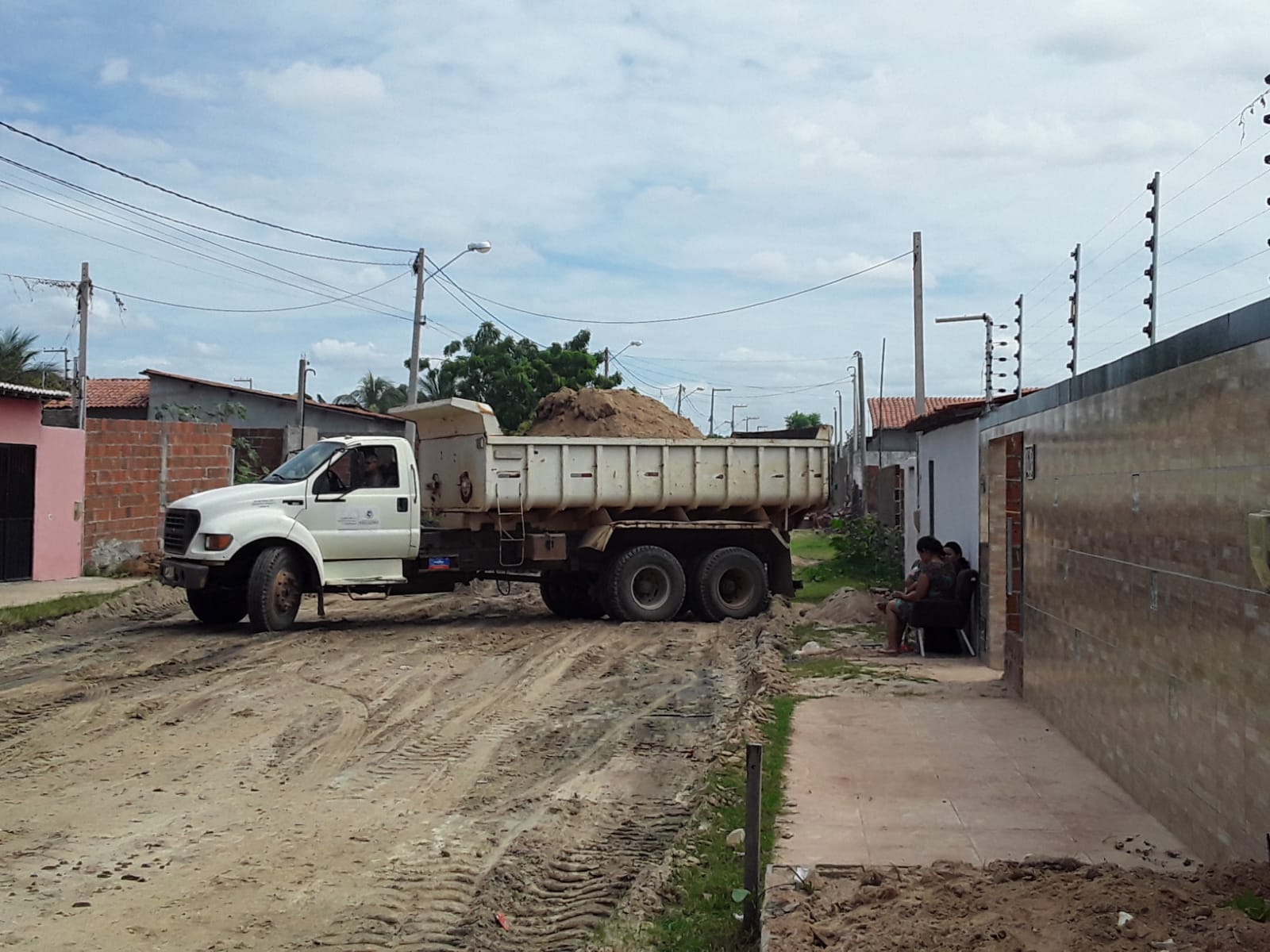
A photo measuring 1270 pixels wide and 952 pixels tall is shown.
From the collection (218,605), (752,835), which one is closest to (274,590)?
(218,605)

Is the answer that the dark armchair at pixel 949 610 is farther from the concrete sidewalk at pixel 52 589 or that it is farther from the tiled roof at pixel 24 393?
the tiled roof at pixel 24 393

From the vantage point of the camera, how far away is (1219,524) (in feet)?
18.5

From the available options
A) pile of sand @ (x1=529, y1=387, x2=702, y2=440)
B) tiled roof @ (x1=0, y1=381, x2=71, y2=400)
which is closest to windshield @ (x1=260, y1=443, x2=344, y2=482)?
pile of sand @ (x1=529, y1=387, x2=702, y2=440)

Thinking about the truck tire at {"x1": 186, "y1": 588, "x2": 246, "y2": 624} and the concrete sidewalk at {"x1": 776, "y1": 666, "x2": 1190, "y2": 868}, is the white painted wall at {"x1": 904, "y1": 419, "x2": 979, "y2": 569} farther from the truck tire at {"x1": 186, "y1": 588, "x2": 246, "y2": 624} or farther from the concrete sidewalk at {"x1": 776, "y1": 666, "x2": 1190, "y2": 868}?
the truck tire at {"x1": 186, "y1": 588, "x2": 246, "y2": 624}

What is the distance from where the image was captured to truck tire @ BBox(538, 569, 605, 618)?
17.5m

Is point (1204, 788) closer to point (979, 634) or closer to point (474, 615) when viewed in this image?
point (979, 634)

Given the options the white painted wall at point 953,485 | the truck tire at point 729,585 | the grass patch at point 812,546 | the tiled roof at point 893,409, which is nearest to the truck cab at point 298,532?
the truck tire at point 729,585

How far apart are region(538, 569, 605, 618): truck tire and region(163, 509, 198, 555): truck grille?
4674 mm

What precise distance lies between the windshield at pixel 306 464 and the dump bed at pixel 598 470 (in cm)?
154

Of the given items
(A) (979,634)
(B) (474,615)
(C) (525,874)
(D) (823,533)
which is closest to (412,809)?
(C) (525,874)

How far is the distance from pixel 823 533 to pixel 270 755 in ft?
99.7

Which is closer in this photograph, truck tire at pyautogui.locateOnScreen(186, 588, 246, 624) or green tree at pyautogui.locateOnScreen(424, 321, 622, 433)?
truck tire at pyautogui.locateOnScreen(186, 588, 246, 624)

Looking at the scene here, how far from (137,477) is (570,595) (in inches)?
339

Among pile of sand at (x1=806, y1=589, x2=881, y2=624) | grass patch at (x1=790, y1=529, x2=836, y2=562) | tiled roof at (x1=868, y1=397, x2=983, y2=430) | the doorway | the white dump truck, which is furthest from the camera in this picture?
tiled roof at (x1=868, y1=397, x2=983, y2=430)
